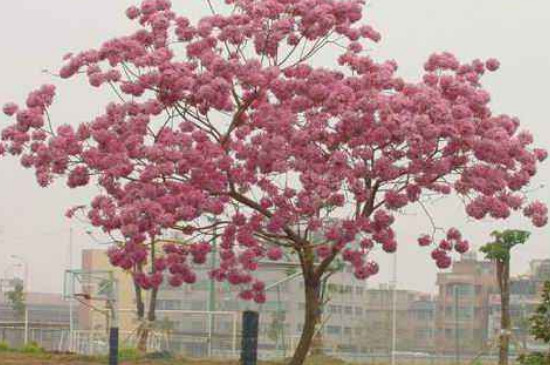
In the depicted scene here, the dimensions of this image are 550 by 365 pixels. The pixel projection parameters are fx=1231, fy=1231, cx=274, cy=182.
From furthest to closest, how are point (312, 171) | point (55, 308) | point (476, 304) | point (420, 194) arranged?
point (55, 308) < point (476, 304) < point (420, 194) < point (312, 171)

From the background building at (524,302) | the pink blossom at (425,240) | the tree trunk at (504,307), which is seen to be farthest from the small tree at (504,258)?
the pink blossom at (425,240)

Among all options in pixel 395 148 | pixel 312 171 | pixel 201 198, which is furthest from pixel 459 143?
pixel 201 198

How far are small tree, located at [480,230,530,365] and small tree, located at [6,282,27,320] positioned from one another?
14.2 metres

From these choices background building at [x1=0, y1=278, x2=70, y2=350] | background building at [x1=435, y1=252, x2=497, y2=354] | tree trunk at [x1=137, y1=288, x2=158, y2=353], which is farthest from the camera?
background building at [x1=0, y1=278, x2=70, y2=350]

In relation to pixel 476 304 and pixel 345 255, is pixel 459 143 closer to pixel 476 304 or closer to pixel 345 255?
pixel 345 255

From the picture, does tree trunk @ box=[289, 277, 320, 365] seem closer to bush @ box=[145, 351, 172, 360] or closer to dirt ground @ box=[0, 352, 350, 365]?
dirt ground @ box=[0, 352, 350, 365]

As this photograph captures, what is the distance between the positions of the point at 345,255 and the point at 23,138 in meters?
4.20

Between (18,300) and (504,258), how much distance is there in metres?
17.2

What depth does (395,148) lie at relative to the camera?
1422 cm

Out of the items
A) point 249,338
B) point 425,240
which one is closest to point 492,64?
point 425,240

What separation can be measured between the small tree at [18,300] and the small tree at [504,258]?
560 inches

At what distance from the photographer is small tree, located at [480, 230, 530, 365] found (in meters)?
20.5

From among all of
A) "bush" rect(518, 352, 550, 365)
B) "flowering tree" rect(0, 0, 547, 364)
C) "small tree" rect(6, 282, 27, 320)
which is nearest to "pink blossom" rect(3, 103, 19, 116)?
"flowering tree" rect(0, 0, 547, 364)

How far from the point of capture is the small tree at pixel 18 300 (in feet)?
106
